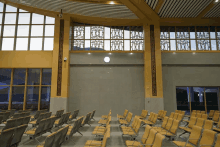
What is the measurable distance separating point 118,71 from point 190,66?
508 cm

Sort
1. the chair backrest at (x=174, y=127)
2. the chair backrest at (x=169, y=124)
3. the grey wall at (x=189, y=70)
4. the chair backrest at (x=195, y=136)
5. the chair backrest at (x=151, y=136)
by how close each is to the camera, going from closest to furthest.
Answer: the chair backrest at (x=151, y=136), the chair backrest at (x=195, y=136), the chair backrest at (x=174, y=127), the chair backrest at (x=169, y=124), the grey wall at (x=189, y=70)

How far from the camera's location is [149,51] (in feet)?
40.6

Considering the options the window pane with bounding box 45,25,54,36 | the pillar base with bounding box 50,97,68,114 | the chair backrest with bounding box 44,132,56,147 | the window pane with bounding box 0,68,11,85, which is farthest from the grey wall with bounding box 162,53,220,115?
the window pane with bounding box 0,68,11,85

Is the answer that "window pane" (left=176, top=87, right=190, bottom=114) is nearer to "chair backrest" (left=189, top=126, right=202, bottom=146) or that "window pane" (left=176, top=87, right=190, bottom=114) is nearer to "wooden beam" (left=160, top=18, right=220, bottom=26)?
"wooden beam" (left=160, top=18, right=220, bottom=26)

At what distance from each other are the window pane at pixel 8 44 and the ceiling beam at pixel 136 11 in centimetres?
845

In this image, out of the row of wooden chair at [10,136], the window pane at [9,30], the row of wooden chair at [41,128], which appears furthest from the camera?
the window pane at [9,30]

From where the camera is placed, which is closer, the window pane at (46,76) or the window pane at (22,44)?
the window pane at (46,76)

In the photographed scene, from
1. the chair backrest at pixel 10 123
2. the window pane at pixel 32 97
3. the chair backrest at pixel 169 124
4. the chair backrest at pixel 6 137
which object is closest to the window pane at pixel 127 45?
the window pane at pixel 32 97

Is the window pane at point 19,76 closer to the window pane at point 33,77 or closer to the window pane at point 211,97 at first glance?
the window pane at point 33,77

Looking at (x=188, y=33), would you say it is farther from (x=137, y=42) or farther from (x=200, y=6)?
(x=137, y=42)

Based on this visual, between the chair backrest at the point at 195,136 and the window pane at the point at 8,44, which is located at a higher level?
the window pane at the point at 8,44

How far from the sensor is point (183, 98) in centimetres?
1246

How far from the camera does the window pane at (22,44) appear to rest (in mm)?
12914

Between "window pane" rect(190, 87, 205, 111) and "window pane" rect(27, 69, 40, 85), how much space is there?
10859 mm
